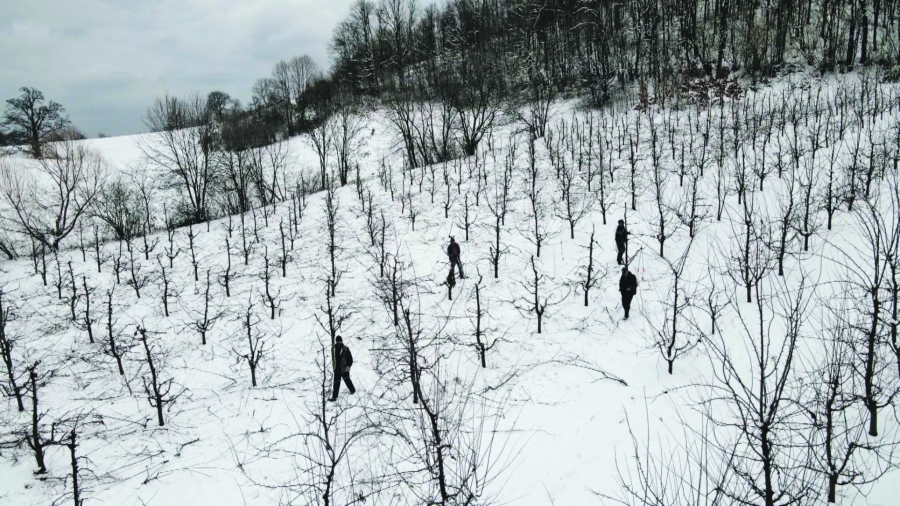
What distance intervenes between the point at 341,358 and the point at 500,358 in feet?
15.2

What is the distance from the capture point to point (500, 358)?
507 inches

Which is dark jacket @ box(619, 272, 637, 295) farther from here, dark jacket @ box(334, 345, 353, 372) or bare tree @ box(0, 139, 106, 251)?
bare tree @ box(0, 139, 106, 251)

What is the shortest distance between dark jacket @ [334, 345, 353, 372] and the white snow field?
3.14 ft

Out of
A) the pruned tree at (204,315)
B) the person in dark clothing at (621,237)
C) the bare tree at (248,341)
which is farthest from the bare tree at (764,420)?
the pruned tree at (204,315)

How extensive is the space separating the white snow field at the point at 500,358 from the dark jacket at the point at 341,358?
0.96 metres

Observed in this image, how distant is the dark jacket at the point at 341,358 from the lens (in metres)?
11.1

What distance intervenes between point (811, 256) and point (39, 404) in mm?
24295

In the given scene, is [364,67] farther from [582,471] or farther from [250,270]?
[582,471]

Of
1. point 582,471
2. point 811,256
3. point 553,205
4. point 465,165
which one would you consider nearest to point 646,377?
point 582,471

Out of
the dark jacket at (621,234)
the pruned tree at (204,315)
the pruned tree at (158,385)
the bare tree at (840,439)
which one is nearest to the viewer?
the bare tree at (840,439)

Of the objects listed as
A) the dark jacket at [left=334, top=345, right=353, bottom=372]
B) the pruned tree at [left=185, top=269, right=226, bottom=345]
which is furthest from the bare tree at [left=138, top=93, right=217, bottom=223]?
the dark jacket at [left=334, top=345, right=353, bottom=372]

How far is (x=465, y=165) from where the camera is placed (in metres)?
32.6

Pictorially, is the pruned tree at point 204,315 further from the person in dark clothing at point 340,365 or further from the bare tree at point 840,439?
the bare tree at point 840,439

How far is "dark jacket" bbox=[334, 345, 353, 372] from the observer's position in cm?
1112
